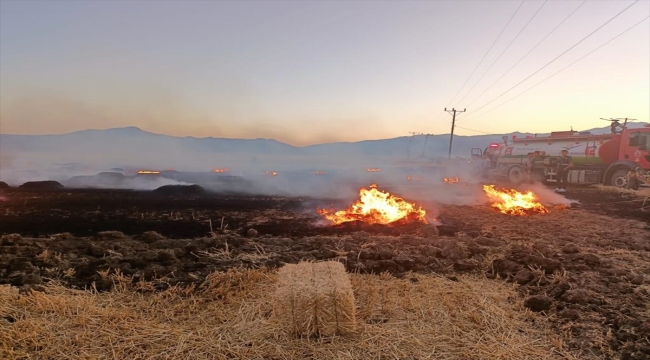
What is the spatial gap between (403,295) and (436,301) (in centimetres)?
61

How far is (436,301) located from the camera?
6.42 m

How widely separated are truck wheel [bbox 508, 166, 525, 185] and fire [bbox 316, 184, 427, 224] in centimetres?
2691

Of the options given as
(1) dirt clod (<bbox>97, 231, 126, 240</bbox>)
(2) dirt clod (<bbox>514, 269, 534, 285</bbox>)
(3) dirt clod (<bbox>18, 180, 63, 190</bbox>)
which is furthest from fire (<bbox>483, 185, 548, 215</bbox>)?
(3) dirt clod (<bbox>18, 180, 63, 190</bbox>)

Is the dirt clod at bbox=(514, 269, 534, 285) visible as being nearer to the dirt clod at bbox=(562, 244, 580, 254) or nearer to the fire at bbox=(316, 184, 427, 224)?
the dirt clod at bbox=(562, 244, 580, 254)

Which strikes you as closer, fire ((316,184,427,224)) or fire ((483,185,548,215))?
fire ((316,184,427,224))

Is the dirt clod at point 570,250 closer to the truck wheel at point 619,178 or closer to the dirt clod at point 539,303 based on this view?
the dirt clod at point 539,303

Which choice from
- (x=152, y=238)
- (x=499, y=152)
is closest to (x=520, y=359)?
(x=152, y=238)

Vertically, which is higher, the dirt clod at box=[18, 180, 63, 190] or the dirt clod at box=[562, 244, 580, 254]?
the dirt clod at box=[562, 244, 580, 254]

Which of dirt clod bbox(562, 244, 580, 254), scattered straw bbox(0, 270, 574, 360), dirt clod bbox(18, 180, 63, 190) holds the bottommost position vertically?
dirt clod bbox(18, 180, 63, 190)

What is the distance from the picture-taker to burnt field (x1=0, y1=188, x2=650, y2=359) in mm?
6164

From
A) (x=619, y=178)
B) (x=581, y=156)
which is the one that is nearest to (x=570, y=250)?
(x=619, y=178)

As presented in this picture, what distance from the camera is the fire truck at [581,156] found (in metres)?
27.0

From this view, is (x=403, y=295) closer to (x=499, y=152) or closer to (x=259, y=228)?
(x=259, y=228)

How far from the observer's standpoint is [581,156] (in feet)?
104
